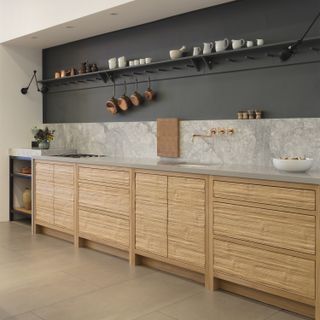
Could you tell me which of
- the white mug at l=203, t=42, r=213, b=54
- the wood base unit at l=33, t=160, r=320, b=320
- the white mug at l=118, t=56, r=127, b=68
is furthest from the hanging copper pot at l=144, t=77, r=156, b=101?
the wood base unit at l=33, t=160, r=320, b=320

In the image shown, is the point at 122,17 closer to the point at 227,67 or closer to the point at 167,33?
the point at 167,33

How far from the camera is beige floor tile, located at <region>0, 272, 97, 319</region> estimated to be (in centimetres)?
299

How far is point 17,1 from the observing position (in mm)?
5328

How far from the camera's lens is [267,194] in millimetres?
2932

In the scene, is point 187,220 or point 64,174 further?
point 64,174

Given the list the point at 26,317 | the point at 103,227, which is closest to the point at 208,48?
the point at 103,227

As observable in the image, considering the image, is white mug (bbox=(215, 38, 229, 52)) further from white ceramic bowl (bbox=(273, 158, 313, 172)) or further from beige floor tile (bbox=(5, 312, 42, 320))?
beige floor tile (bbox=(5, 312, 42, 320))

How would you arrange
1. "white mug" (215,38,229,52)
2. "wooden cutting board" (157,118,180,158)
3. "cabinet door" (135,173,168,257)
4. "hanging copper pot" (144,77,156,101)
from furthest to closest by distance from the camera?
"hanging copper pot" (144,77,156,101) → "wooden cutting board" (157,118,180,158) → "white mug" (215,38,229,52) → "cabinet door" (135,173,168,257)

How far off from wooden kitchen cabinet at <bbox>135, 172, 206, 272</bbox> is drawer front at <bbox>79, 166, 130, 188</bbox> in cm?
17

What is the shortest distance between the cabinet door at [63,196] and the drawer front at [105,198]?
20cm

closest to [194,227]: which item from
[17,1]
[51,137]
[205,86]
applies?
[205,86]

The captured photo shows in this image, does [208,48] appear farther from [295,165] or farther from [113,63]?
[295,165]

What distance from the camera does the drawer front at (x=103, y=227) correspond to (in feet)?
13.1

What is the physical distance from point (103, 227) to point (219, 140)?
4.35 ft
